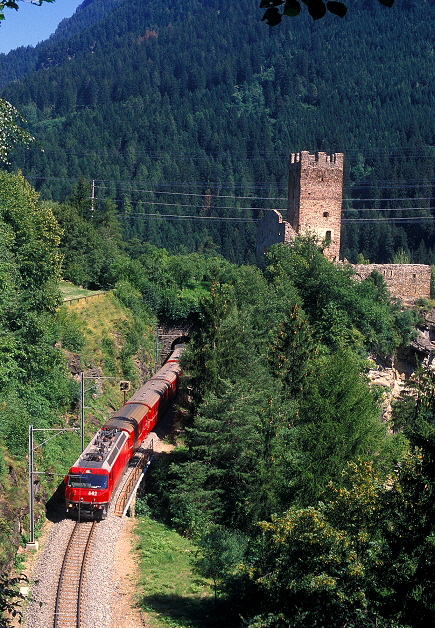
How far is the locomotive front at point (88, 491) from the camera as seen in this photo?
23516mm

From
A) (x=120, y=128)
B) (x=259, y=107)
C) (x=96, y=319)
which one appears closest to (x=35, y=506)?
(x=96, y=319)

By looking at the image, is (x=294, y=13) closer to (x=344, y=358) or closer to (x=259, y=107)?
(x=344, y=358)

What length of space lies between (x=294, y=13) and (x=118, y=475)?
21365 mm

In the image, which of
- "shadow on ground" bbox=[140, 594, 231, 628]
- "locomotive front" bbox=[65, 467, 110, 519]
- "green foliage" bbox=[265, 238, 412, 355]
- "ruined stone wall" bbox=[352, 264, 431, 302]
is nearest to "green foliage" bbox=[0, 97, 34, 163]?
"shadow on ground" bbox=[140, 594, 231, 628]

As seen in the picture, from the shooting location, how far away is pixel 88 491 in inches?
925

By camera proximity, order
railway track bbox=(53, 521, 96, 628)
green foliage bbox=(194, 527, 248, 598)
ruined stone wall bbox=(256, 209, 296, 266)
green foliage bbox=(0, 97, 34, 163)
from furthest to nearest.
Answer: ruined stone wall bbox=(256, 209, 296, 266)
green foliage bbox=(194, 527, 248, 598)
railway track bbox=(53, 521, 96, 628)
green foliage bbox=(0, 97, 34, 163)


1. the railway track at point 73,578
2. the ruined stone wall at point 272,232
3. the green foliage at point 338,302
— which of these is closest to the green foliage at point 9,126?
the railway track at point 73,578

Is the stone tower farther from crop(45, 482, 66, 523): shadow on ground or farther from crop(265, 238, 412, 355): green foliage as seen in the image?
crop(45, 482, 66, 523): shadow on ground

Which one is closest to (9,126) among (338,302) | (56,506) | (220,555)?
(220,555)

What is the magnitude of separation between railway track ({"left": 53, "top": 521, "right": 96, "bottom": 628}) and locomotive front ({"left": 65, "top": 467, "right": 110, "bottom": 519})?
0.53 metres

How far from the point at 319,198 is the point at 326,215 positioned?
102 cm

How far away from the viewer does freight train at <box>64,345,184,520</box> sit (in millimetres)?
23594

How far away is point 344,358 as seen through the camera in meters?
30.2

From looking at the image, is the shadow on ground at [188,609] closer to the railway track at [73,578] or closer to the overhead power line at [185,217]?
the railway track at [73,578]
